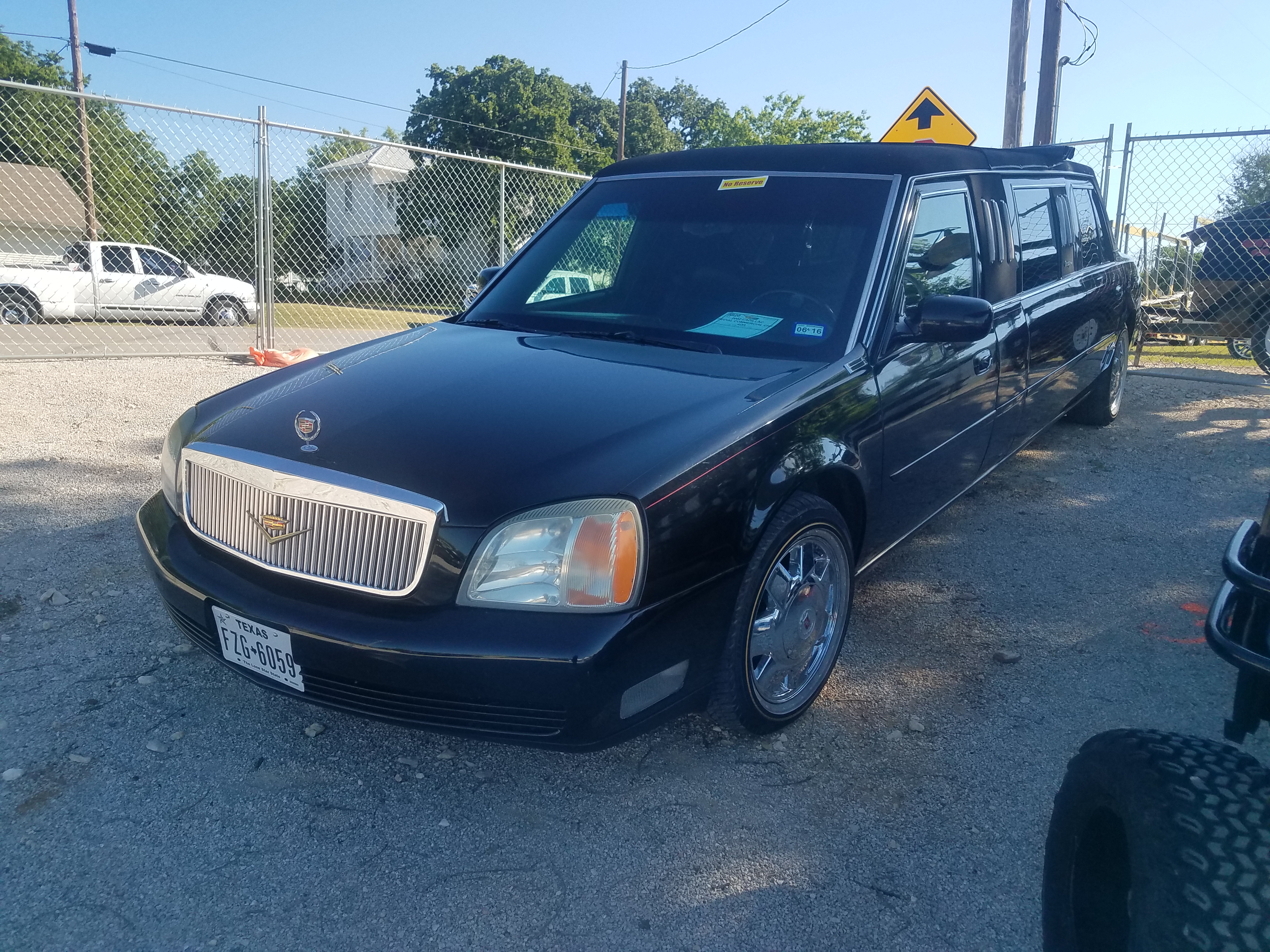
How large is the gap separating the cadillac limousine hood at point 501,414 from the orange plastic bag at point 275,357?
18.1ft

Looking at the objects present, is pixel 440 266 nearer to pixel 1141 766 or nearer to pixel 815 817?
pixel 815 817

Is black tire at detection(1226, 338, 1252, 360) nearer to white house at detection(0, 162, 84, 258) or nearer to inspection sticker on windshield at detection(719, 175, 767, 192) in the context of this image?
inspection sticker on windshield at detection(719, 175, 767, 192)

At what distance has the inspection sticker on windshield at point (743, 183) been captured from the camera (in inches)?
150

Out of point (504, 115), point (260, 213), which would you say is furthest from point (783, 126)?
point (260, 213)

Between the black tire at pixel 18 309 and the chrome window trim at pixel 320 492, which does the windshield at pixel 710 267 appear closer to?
the chrome window trim at pixel 320 492

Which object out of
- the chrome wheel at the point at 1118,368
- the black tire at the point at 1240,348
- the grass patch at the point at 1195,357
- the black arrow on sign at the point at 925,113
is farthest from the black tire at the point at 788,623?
the grass patch at the point at 1195,357

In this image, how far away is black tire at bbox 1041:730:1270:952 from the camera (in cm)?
151

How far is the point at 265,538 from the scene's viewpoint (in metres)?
2.61

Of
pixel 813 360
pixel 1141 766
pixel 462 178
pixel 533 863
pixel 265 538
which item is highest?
pixel 462 178

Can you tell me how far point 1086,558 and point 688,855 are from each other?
3020 mm

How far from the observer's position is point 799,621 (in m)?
3.04

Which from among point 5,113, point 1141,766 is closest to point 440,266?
point 5,113

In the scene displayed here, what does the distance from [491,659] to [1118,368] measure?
6.43 metres

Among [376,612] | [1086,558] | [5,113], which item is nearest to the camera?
[376,612]
